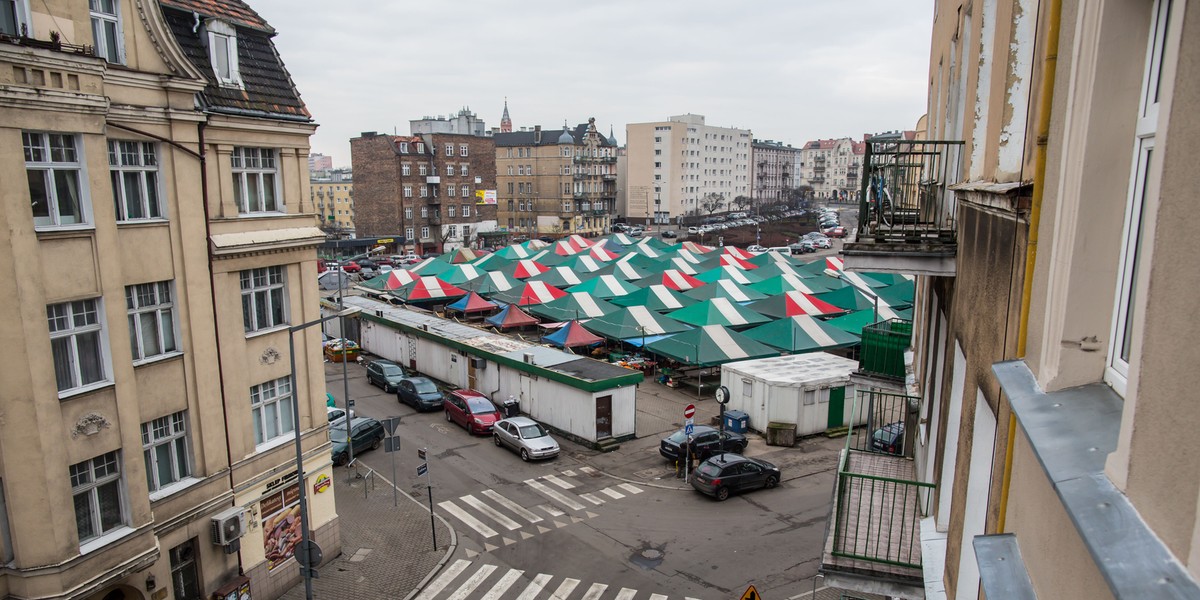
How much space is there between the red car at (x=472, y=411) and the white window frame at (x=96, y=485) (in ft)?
42.1

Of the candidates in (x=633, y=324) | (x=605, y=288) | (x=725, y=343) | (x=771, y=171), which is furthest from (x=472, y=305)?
(x=771, y=171)

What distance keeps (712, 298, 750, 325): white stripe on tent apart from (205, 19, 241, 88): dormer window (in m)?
24.3

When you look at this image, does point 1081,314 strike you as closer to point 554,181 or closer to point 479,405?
point 479,405

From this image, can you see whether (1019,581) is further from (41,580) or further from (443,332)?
(443,332)

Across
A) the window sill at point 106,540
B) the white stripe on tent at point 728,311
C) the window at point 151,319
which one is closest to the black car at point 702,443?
the white stripe on tent at point 728,311

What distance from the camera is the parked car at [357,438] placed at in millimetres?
21875

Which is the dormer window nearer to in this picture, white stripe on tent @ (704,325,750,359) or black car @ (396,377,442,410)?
black car @ (396,377,442,410)

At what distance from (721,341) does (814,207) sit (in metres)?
136

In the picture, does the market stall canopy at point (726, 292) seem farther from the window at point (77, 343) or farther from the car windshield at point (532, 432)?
the window at point (77, 343)

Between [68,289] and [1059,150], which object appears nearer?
[1059,150]

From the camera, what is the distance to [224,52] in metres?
13.6

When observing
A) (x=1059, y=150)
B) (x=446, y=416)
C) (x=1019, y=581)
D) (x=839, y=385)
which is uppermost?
(x=1059, y=150)

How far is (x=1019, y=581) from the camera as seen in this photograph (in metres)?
3.12

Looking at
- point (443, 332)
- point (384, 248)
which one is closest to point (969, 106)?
point (443, 332)
